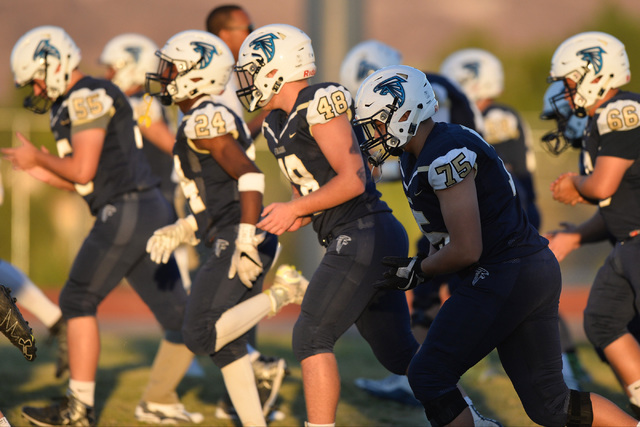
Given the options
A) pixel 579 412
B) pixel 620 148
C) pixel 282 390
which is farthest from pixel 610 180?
pixel 282 390

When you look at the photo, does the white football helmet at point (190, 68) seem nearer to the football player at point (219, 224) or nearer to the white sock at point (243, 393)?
the football player at point (219, 224)

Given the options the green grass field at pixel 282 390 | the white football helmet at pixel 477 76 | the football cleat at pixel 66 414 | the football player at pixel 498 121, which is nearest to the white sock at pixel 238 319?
the green grass field at pixel 282 390

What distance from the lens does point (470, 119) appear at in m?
5.82

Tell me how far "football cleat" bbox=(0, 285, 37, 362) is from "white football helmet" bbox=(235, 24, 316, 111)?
147cm

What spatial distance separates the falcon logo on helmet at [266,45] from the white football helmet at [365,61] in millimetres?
2363

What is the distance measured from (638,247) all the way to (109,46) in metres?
4.70

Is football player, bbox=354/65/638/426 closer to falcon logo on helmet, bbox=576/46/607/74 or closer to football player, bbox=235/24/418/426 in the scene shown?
football player, bbox=235/24/418/426

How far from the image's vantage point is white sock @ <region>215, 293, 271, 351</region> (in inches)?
178

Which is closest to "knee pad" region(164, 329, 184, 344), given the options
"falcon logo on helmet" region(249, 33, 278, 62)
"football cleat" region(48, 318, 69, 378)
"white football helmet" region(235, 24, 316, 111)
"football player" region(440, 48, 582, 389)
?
"football cleat" region(48, 318, 69, 378)

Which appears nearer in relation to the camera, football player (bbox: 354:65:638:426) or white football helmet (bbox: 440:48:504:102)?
football player (bbox: 354:65:638:426)

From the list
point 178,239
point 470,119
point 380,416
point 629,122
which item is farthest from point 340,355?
point 629,122

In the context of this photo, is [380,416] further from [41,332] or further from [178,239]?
[41,332]

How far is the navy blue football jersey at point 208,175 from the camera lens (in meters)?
4.65

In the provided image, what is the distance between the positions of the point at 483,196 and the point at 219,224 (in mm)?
1720
